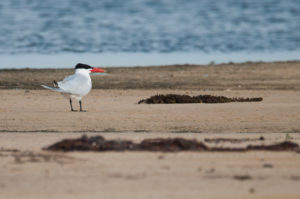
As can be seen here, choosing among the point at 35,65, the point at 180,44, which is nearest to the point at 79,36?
the point at 180,44

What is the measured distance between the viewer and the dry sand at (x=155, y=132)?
6566mm

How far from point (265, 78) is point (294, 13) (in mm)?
28054

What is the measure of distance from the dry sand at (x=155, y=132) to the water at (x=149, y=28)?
6.33 m

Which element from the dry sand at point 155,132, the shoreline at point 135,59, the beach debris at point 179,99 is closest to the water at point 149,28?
the shoreline at point 135,59

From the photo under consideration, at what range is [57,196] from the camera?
6.20 meters

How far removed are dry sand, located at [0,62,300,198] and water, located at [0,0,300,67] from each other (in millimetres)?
6333

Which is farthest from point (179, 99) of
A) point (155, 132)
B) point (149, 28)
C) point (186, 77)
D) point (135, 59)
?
point (149, 28)

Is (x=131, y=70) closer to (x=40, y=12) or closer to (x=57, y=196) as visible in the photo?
(x=57, y=196)

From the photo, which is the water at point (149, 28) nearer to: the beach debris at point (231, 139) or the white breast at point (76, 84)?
the white breast at point (76, 84)

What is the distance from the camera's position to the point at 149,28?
3809 cm

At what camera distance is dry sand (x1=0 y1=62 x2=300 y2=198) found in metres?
6.57

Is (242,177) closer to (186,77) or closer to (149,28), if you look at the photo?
(186,77)

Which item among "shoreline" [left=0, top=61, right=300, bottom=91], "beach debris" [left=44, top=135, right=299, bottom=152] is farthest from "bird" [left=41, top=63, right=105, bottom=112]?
"beach debris" [left=44, top=135, right=299, bottom=152]

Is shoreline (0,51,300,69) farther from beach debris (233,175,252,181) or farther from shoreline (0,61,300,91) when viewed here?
beach debris (233,175,252,181)
